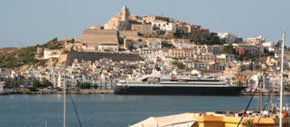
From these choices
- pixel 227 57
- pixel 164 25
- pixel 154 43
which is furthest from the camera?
pixel 164 25

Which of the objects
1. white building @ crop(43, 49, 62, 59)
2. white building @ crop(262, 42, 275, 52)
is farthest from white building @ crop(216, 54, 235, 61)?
white building @ crop(43, 49, 62, 59)

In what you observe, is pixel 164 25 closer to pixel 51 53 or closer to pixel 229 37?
pixel 229 37

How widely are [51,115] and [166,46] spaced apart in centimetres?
6900

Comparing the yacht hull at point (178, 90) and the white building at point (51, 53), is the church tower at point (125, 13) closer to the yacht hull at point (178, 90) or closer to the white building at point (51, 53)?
the white building at point (51, 53)

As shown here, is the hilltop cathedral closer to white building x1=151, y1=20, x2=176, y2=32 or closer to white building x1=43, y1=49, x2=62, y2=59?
white building x1=151, y1=20, x2=176, y2=32

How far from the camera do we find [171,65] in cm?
9700

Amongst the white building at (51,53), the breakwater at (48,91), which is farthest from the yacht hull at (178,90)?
the white building at (51,53)

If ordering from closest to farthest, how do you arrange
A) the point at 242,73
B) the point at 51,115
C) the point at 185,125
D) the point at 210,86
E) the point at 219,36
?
the point at 185,125 < the point at 51,115 < the point at 210,86 < the point at 242,73 < the point at 219,36

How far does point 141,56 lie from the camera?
101 metres

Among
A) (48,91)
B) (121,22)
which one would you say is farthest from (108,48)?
(48,91)

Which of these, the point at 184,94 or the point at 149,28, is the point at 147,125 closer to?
the point at 184,94

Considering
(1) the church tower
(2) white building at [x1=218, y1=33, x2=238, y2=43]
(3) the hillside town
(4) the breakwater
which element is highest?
(1) the church tower

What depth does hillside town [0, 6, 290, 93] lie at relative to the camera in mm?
86000

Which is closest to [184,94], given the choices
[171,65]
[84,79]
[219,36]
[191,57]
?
[84,79]
